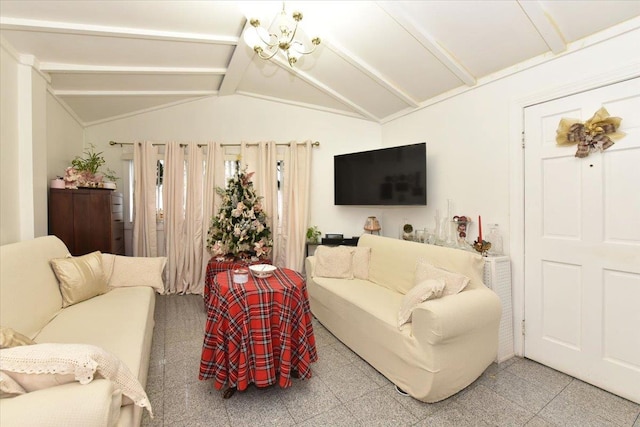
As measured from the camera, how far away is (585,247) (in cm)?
212

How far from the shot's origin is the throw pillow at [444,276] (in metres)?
2.08

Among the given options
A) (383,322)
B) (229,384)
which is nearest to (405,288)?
(383,322)

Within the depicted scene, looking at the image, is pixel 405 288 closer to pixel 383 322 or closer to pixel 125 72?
pixel 383 322

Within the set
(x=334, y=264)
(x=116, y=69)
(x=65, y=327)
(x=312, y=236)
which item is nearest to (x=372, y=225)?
(x=312, y=236)

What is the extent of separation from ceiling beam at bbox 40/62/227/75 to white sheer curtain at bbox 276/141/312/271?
1420 millimetres

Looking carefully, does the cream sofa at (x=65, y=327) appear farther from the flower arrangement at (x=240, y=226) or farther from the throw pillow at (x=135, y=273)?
the flower arrangement at (x=240, y=226)

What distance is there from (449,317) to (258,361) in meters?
1.18

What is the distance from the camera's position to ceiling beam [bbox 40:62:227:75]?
2.72 meters

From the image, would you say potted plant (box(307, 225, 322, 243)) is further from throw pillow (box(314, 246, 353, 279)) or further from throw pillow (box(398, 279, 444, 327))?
throw pillow (box(398, 279, 444, 327))

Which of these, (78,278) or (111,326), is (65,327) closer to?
(111,326)

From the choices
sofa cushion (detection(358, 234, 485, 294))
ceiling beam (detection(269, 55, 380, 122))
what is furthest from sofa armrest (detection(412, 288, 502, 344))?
ceiling beam (detection(269, 55, 380, 122))

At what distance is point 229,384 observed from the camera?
5.99 ft

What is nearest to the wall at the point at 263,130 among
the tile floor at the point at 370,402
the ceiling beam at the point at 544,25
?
the ceiling beam at the point at 544,25

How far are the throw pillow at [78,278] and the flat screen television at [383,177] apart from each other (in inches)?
109
